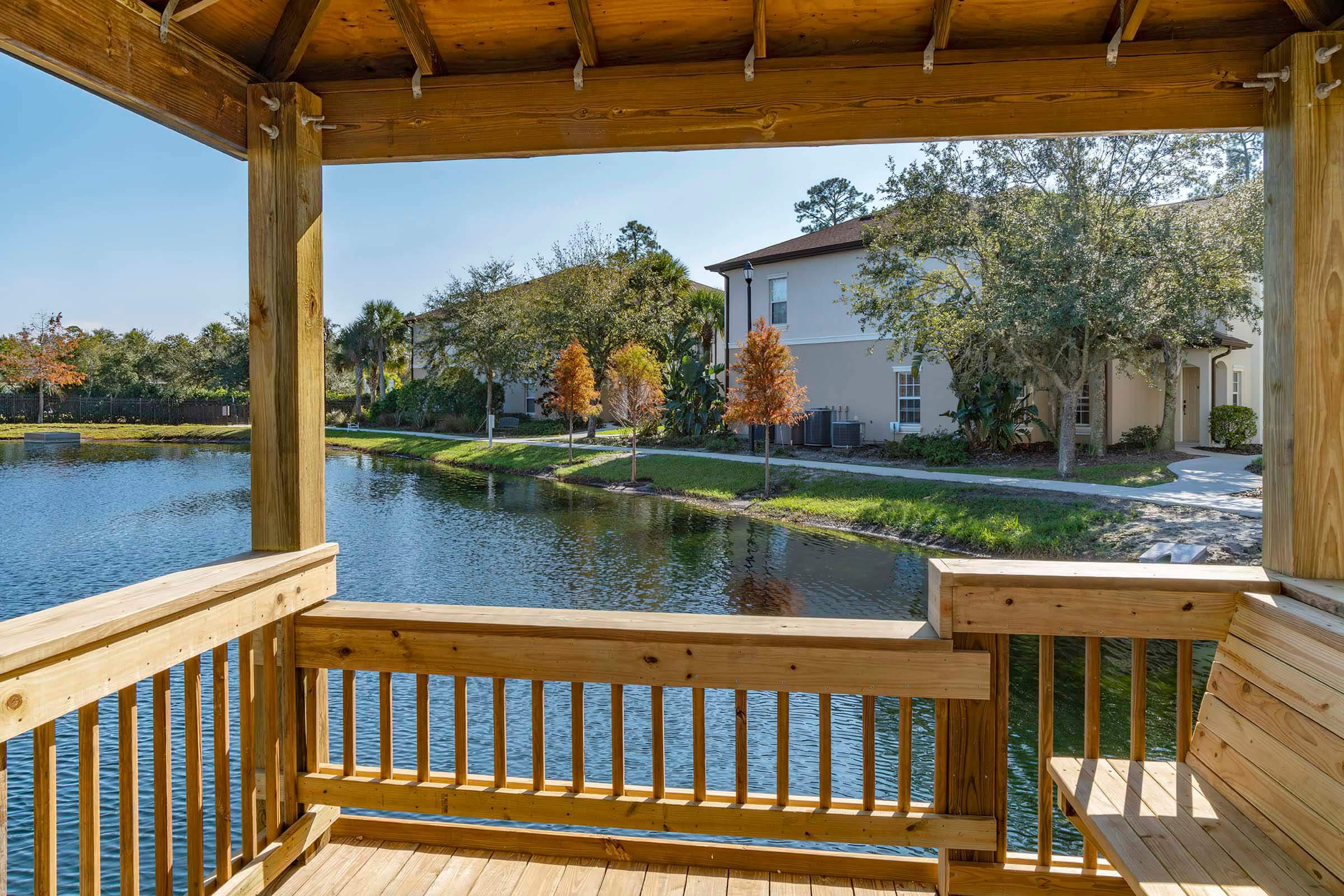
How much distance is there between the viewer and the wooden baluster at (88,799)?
156 cm

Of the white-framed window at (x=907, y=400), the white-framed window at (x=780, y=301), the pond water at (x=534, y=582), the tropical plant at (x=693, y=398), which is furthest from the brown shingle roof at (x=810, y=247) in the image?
the pond water at (x=534, y=582)

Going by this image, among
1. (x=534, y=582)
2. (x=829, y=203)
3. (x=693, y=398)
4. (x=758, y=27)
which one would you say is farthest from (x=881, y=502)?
(x=829, y=203)

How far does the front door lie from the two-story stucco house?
2 cm

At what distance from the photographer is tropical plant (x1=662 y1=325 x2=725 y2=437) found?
1925 cm

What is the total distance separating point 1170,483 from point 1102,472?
125 cm

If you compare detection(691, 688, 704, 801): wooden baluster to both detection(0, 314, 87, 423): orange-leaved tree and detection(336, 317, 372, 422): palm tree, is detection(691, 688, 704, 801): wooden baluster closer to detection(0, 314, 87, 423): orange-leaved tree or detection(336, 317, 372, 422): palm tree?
detection(0, 314, 87, 423): orange-leaved tree

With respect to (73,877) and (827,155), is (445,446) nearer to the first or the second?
(827,155)

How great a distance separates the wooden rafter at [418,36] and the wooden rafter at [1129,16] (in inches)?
76.4

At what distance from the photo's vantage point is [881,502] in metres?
11.3

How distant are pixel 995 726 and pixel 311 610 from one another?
1.95 meters

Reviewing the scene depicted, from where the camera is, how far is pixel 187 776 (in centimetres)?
186

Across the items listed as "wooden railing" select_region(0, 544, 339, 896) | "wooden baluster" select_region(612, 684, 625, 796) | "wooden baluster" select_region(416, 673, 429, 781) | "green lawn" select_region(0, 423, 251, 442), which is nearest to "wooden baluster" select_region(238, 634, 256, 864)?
"wooden railing" select_region(0, 544, 339, 896)

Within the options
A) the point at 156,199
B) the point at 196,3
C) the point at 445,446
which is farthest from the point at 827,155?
the point at 196,3

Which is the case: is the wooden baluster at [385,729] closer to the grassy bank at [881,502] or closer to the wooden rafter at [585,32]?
the wooden rafter at [585,32]
